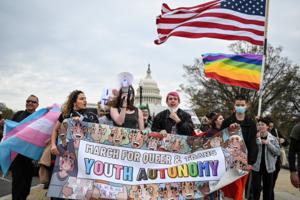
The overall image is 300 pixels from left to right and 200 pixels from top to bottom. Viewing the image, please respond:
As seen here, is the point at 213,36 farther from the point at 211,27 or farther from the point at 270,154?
the point at 270,154

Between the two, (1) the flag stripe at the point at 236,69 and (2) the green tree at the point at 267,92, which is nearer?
(1) the flag stripe at the point at 236,69

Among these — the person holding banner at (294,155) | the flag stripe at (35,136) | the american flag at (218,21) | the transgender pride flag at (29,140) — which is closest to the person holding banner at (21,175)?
the transgender pride flag at (29,140)

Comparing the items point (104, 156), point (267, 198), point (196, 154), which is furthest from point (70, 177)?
point (267, 198)

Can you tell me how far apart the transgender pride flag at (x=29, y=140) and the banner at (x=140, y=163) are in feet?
2.19

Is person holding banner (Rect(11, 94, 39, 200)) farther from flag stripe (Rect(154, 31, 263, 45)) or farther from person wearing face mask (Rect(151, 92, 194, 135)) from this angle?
A: flag stripe (Rect(154, 31, 263, 45))

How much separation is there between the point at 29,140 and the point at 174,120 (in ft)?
6.91

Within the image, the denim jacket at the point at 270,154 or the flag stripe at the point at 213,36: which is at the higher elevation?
the flag stripe at the point at 213,36

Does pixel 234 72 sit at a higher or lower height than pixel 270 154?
higher

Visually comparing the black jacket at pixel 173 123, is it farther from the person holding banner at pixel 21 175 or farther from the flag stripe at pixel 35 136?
the person holding banner at pixel 21 175

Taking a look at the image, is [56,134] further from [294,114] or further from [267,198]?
[294,114]

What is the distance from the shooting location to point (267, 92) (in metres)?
37.0

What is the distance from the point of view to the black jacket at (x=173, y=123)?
18.7 feet

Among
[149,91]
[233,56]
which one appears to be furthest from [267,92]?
[149,91]

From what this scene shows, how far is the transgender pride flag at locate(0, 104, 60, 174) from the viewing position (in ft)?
18.5
